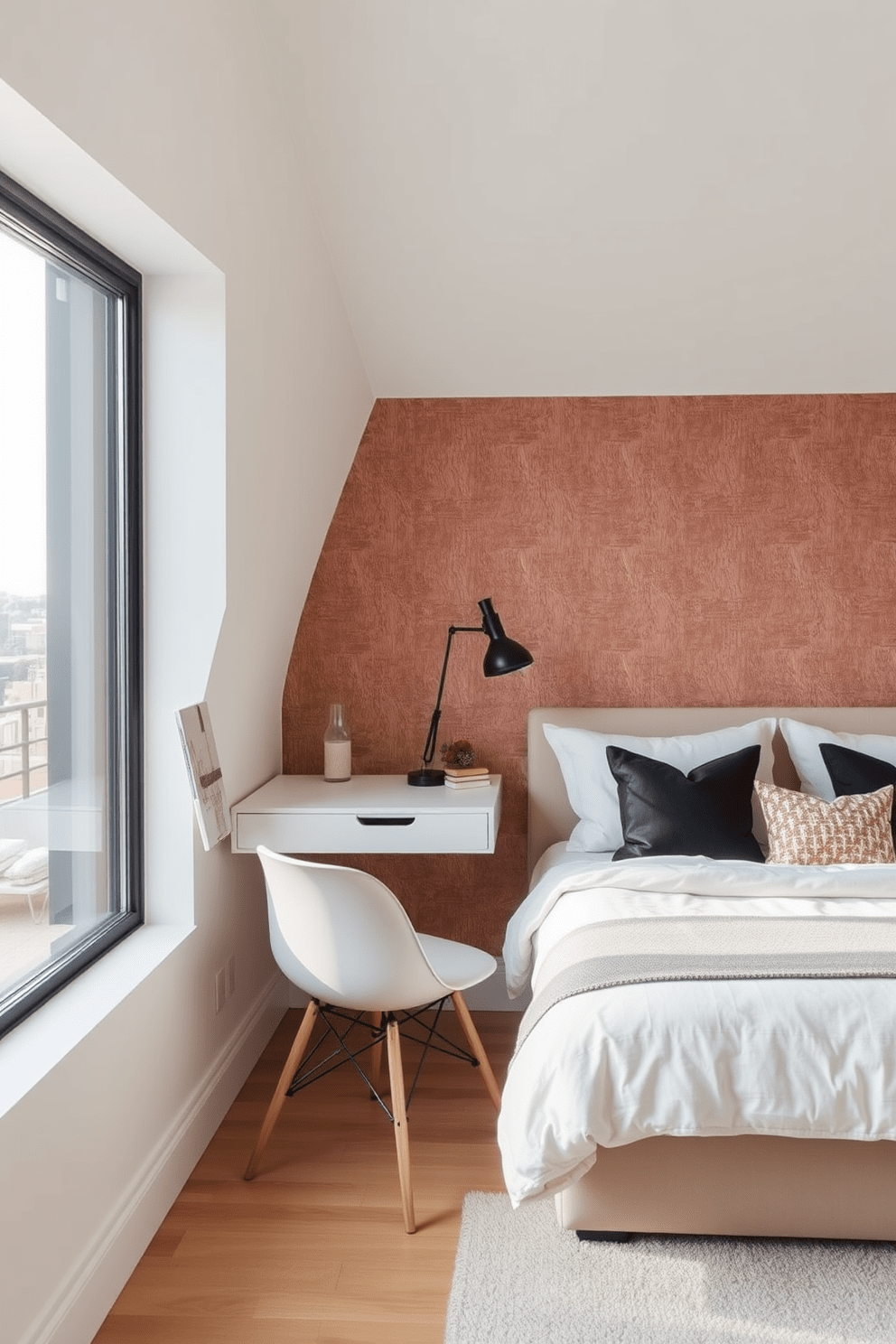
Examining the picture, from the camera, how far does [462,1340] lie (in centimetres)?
188

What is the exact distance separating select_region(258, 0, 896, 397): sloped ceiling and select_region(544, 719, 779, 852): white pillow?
3.86ft

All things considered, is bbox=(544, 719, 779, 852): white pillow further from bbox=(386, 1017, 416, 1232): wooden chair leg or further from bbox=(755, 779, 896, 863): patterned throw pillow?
Answer: bbox=(386, 1017, 416, 1232): wooden chair leg

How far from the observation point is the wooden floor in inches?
76.3

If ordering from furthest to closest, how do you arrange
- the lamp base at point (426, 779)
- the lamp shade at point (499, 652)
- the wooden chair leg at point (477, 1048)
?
the lamp base at point (426, 779) → the lamp shade at point (499, 652) → the wooden chair leg at point (477, 1048)

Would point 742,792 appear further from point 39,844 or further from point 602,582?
point 39,844

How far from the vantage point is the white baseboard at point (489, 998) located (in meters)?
3.55

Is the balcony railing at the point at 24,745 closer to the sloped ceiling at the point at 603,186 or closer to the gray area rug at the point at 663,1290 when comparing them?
the gray area rug at the point at 663,1290

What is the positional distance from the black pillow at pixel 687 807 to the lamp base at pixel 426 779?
55cm

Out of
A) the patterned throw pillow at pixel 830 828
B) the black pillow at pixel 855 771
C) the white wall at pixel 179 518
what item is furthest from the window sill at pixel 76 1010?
the black pillow at pixel 855 771

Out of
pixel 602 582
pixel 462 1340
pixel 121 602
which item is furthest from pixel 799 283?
pixel 462 1340

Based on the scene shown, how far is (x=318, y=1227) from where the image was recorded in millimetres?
2250

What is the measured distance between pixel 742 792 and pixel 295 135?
214cm

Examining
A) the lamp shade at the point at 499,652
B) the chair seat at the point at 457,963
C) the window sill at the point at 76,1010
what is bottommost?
the chair seat at the point at 457,963

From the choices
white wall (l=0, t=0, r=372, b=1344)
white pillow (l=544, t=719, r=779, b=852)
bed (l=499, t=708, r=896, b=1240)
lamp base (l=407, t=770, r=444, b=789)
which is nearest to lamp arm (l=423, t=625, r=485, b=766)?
lamp base (l=407, t=770, r=444, b=789)
